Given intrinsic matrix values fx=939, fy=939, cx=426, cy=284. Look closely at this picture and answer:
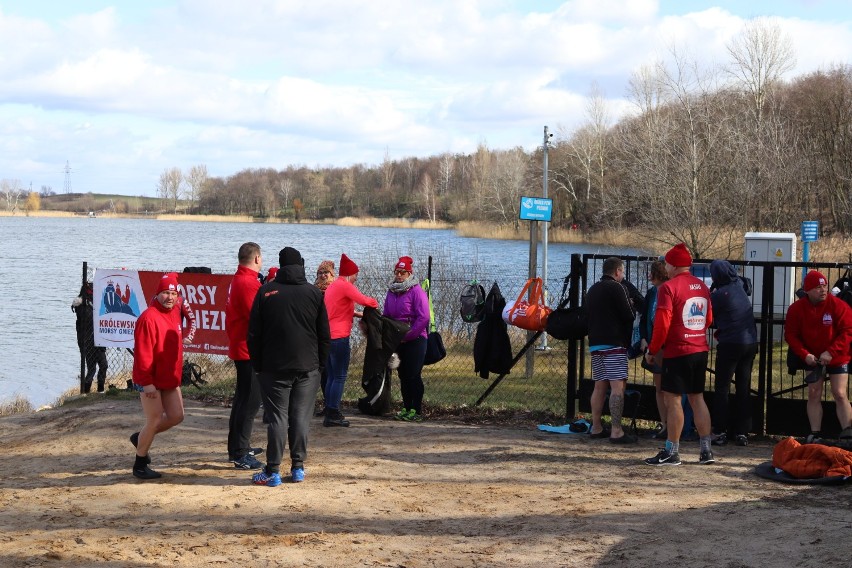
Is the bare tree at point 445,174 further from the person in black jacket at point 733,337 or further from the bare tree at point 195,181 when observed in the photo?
the person in black jacket at point 733,337

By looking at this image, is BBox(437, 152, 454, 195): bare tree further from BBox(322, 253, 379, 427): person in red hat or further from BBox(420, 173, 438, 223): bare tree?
BBox(322, 253, 379, 427): person in red hat

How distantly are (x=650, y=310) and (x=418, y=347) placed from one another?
269 centimetres

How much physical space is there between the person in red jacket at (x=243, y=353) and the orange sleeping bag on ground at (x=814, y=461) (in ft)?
15.3

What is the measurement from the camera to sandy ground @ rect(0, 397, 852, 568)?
6.06 m

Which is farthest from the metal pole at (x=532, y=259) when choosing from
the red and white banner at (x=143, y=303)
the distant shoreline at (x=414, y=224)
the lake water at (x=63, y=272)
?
the distant shoreline at (x=414, y=224)

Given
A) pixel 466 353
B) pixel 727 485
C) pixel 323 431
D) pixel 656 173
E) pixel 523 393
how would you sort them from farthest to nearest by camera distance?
pixel 656 173 → pixel 466 353 → pixel 523 393 → pixel 323 431 → pixel 727 485

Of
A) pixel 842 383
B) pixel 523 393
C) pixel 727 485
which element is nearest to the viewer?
pixel 727 485

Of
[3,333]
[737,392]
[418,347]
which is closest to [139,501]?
[418,347]

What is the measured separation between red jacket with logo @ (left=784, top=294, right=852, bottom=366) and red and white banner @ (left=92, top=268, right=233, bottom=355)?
711cm

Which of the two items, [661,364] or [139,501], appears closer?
[139,501]

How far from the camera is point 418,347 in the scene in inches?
422

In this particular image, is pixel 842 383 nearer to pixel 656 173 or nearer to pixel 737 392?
pixel 737 392

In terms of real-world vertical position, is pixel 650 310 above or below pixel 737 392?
above

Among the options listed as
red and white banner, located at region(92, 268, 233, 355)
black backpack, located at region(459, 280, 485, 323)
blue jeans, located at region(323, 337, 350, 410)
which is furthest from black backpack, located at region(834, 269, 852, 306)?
red and white banner, located at region(92, 268, 233, 355)
